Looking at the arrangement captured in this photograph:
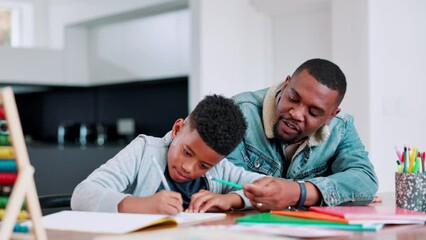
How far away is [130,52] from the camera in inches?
236

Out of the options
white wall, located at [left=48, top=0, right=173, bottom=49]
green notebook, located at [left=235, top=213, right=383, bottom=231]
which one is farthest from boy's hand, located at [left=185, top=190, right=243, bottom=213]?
white wall, located at [left=48, top=0, right=173, bottom=49]

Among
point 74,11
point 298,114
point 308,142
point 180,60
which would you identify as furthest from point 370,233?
point 74,11

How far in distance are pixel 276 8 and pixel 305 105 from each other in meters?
2.92

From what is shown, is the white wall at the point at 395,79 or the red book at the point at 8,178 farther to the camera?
the white wall at the point at 395,79

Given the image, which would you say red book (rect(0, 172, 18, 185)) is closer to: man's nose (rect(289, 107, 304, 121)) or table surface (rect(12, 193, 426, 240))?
table surface (rect(12, 193, 426, 240))

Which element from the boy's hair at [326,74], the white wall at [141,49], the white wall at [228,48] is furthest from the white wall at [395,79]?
the boy's hair at [326,74]

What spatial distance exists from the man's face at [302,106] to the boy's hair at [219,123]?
0.87 feet

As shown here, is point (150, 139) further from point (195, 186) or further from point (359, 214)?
point (359, 214)

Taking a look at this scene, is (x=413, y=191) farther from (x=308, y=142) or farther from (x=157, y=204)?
(x=157, y=204)

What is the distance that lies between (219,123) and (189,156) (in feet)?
0.35

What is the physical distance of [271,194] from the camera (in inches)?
68.7

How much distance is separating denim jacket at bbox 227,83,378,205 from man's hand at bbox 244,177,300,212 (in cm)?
30

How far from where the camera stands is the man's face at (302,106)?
2.01m

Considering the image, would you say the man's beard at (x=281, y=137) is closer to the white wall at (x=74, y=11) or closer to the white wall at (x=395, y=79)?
the white wall at (x=395, y=79)
